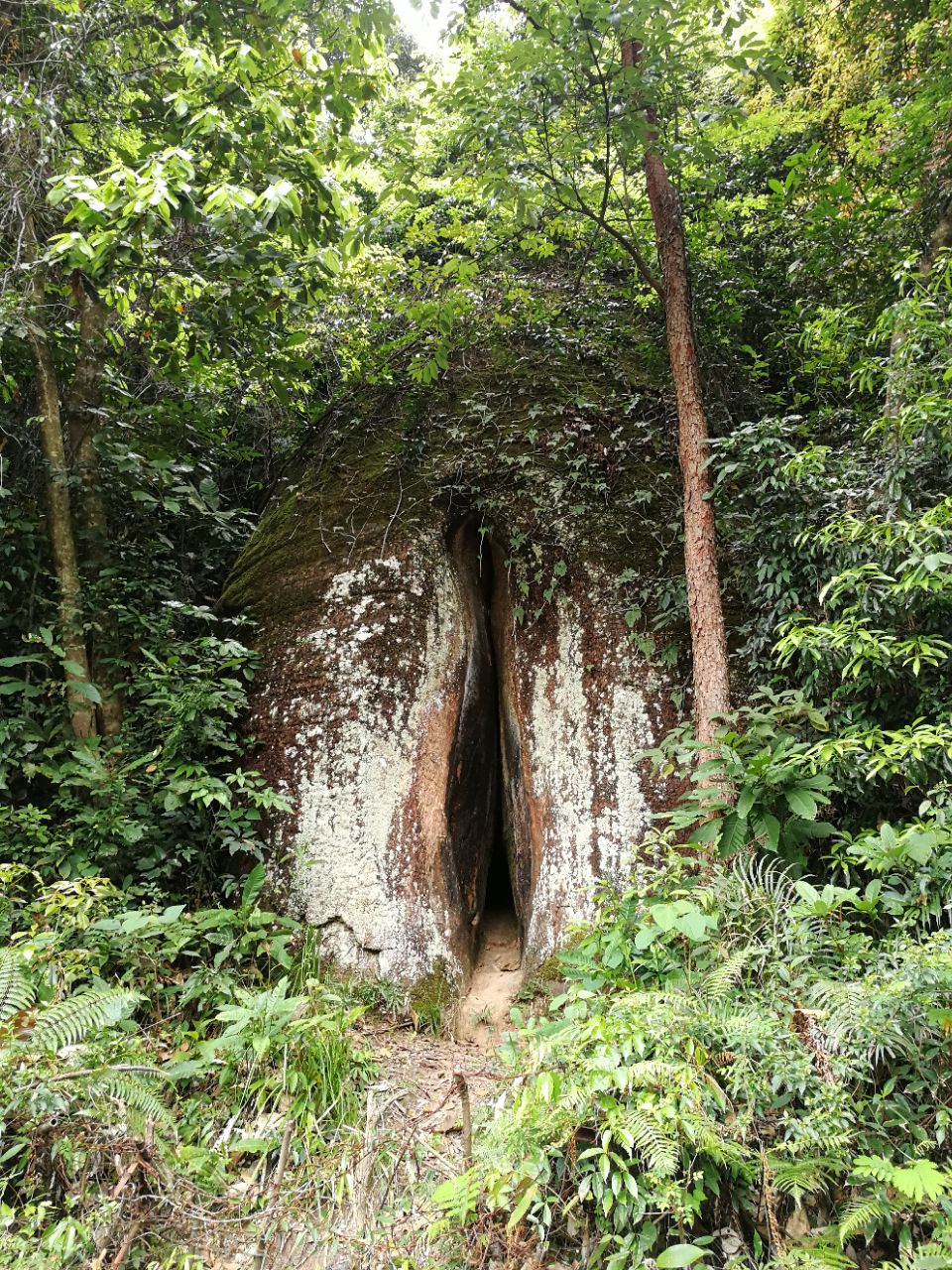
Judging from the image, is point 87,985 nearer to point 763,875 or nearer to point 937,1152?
point 763,875

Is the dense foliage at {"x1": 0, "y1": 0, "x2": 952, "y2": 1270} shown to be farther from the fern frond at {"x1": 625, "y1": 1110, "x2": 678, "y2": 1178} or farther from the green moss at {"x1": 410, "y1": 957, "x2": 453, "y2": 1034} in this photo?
the green moss at {"x1": 410, "y1": 957, "x2": 453, "y2": 1034}

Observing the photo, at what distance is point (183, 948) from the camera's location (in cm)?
444

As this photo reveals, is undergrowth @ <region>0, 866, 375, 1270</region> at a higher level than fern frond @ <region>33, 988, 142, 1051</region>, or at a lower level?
lower

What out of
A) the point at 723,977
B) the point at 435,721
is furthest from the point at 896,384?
the point at 435,721

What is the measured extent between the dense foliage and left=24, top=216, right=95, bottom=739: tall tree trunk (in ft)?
0.12

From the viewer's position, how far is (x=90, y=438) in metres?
5.72

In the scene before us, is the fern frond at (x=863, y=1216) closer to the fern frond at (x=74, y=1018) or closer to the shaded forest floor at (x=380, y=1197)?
the shaded forest floor at (x=380, y=1197)

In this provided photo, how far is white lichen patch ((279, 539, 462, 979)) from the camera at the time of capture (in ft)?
16.8

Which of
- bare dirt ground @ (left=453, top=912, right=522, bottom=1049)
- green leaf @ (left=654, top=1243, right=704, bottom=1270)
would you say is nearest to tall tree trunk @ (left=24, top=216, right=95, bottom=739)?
bare dirt ground @ (left=453, top=912, right=522, bottom=1049)

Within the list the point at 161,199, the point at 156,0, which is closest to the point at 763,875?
the point at 161,199

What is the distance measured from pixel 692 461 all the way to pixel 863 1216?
418cm

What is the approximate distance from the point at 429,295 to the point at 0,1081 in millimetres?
7342

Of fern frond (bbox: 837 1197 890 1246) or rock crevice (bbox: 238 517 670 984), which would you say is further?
rock crevice (bbox: 238 517 670 984)

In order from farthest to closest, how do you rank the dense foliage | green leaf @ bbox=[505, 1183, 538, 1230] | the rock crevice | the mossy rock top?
the mossy rock top
the rock crevice
the dense foliage
green leaf @ bbox=[505, 1183, 538, 1230]
